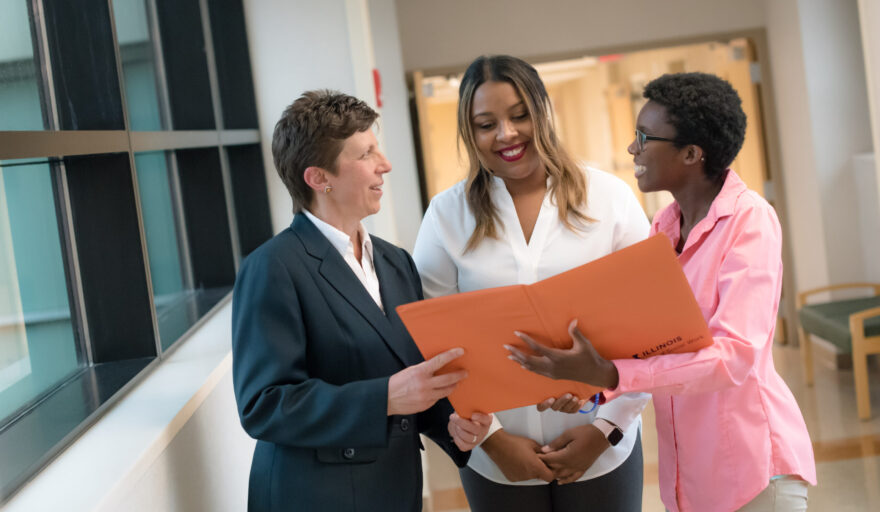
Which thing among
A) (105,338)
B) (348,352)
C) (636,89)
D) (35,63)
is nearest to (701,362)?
(348,352)

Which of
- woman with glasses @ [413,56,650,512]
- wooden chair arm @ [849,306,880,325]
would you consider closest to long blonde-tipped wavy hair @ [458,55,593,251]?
woman with glasses @ [413,56,650,512]

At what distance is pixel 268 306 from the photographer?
4.90 ft

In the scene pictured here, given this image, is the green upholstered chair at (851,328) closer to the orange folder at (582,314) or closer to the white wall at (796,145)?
the white wall at (796,145)

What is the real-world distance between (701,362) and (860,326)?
3869 mm

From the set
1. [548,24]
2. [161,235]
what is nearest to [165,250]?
[161,235]

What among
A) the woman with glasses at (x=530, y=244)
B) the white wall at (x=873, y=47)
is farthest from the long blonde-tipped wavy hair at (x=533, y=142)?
the white wall at (x=873, y=47)

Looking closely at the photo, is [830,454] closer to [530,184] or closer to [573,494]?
[573,494]

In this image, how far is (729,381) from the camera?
59.0 inches

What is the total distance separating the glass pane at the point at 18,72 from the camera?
6.23 feet

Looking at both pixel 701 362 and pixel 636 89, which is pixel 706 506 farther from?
pixel 636 89

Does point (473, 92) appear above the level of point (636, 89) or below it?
below

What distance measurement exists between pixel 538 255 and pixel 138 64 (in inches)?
74.7

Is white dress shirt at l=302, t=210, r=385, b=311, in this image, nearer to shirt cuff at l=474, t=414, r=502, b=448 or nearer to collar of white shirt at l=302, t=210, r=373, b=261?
collar of white shirt at l=302, t=210, r=373, b=261

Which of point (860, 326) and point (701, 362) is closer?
point (701, 362)
